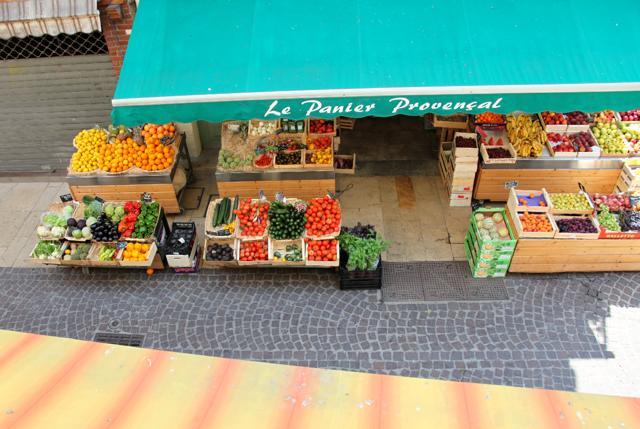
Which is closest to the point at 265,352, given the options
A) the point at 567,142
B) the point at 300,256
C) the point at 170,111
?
the point at 300,256

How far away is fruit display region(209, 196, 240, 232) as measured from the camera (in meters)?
8.93

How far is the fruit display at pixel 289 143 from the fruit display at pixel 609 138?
5.96 metres

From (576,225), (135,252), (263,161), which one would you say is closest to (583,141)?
(576,225)

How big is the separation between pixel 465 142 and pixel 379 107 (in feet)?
11.1

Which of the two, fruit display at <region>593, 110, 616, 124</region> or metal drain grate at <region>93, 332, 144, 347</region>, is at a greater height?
fruit display at <region>593, 110, 616, 124</region>

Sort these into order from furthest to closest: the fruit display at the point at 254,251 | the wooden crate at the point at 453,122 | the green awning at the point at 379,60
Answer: the wooden crate at the point at 453,122, the fruit display at the point at 254,251, the green awning at the point at 379,60

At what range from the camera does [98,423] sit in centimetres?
343

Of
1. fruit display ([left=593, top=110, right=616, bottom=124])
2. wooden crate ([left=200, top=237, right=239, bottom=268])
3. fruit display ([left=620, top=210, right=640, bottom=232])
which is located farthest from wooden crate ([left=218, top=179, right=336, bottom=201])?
fruit display ([left=593, top=110, right=616, bottom=124])

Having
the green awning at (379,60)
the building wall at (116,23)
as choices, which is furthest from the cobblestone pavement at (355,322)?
the building wall at (116,23)

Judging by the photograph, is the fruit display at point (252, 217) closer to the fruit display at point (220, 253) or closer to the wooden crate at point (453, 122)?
the fruit display at point (220, 253)

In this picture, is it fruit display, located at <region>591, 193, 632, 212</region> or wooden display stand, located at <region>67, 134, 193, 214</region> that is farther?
wooden display stand, located at <region>67, 134, 193, 214</region>

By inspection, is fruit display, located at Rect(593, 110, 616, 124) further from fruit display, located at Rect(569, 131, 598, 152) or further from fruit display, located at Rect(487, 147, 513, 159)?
fruit display, located at Rect(487, 147, 513, 159)

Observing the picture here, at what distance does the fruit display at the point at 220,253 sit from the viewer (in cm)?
874

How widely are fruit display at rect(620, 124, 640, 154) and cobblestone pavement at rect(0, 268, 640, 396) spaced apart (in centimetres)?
252
